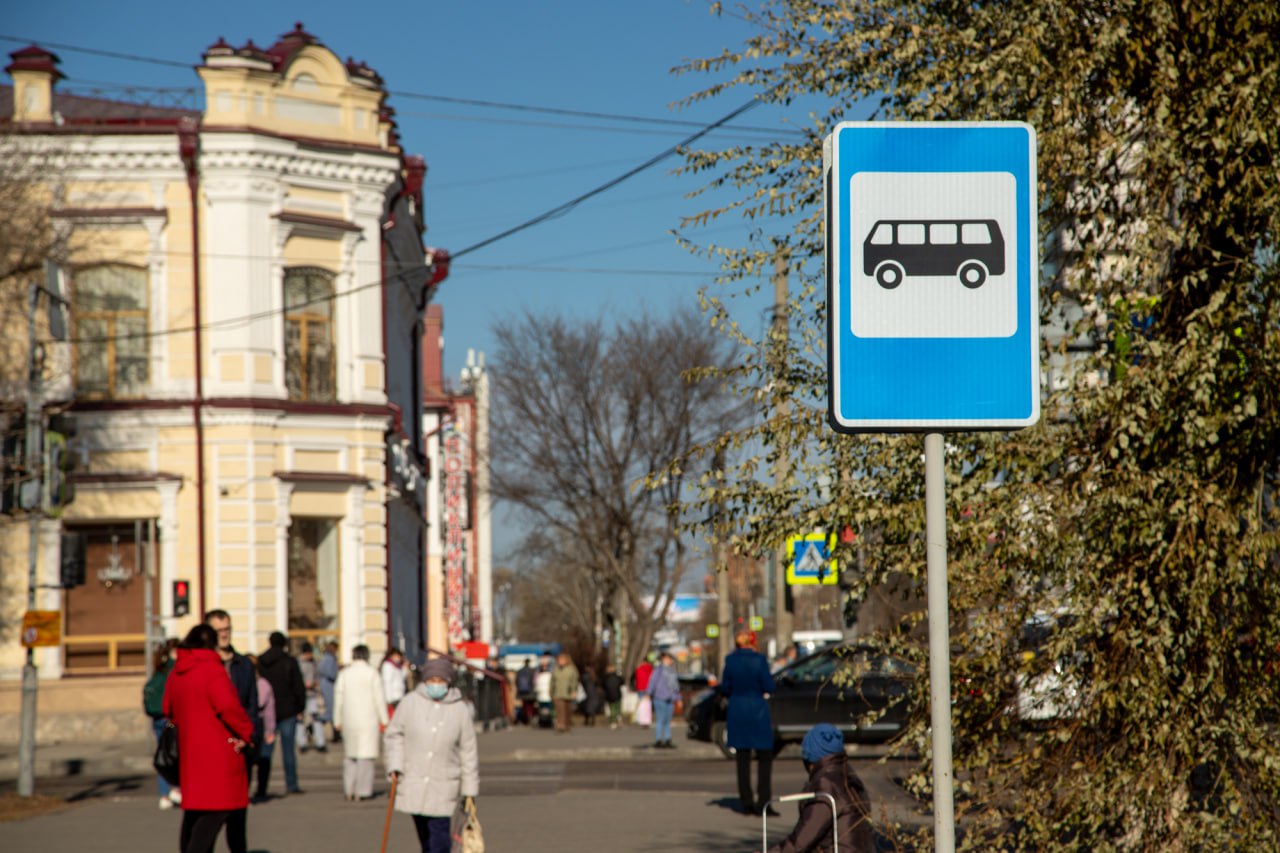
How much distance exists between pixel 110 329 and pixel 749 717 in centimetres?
2016

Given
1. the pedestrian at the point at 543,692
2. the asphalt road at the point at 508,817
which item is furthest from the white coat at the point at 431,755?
the pedestrian at the point at 543,692

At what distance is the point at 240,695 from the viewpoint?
50.0 feet

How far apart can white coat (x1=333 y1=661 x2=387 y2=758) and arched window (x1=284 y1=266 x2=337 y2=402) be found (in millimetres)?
14374

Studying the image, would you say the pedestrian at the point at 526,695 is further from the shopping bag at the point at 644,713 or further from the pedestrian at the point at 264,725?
the pedestrian at the point at 264,725

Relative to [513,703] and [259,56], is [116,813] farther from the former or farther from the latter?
[513,703]

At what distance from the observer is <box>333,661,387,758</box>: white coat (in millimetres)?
19516

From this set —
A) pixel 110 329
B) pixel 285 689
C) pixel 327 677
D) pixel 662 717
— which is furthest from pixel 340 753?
pixel 285 689

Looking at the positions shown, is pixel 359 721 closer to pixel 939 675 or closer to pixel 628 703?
pixel 939 675

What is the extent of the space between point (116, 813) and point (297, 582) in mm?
15889

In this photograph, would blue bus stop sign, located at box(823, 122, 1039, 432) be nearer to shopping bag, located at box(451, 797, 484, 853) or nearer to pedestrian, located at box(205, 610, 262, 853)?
shopping bag, located at box(451, 797, 484, 853)

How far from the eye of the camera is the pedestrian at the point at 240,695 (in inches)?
452

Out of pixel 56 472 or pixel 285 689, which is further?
pixel 56 472

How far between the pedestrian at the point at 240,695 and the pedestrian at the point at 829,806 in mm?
4174

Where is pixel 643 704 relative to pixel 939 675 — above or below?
below
